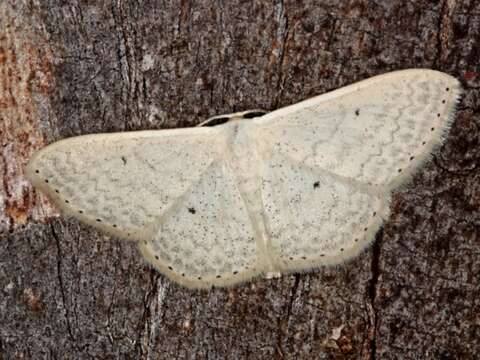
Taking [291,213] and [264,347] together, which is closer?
[264,347]

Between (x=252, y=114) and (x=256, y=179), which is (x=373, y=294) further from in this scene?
(x=252, y=114)

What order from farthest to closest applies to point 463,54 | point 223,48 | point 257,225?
1. point 257,225
2. point 223,48
3. point 463,54

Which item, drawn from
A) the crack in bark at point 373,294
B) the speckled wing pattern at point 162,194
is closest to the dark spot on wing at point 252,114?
the speckled wing pattern at point 162,194

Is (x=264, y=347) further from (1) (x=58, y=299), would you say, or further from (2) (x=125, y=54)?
(2) (x=125, y=54)

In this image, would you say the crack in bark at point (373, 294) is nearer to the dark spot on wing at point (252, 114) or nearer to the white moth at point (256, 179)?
the white moth at point (256, 179)

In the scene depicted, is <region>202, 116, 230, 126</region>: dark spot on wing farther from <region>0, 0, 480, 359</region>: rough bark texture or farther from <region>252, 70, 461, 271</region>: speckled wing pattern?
<region>252, 70, 461, 271</region>: speckled wing pattern

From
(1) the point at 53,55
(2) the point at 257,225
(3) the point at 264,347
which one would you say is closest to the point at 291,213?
(2) the point at 257,225
